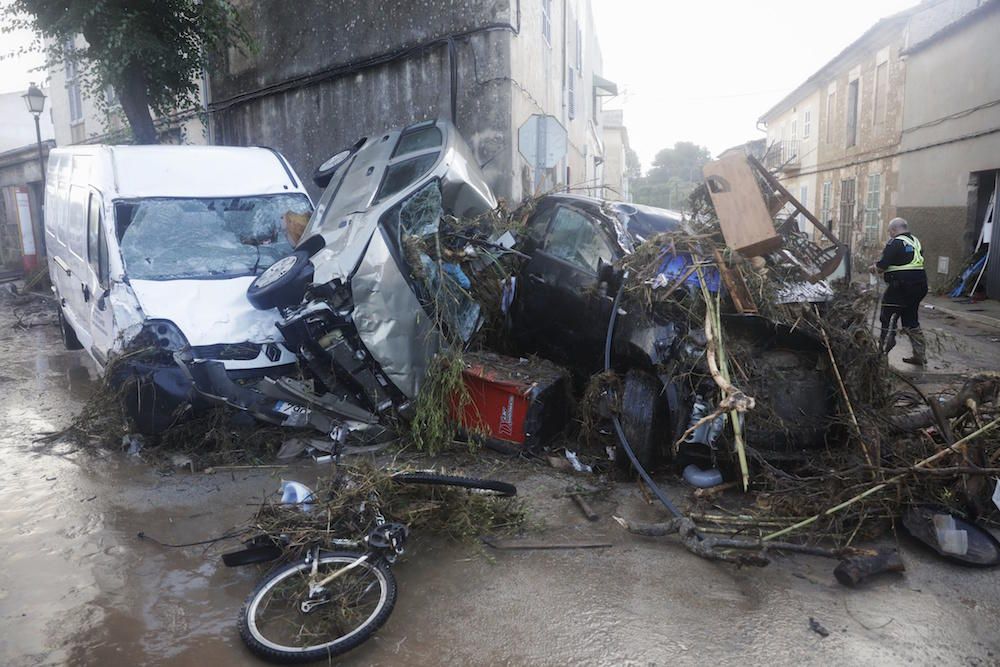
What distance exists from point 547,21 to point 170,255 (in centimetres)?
1001

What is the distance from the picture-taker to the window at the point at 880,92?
20.2 m

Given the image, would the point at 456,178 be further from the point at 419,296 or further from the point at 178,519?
the point at 178,519

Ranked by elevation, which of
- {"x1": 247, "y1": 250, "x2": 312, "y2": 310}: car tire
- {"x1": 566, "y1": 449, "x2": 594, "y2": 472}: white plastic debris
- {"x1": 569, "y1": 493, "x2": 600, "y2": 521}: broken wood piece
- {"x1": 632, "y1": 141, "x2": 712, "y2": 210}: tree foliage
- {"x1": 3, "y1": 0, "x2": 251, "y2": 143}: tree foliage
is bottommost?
{"x1": 569, "y1": 493, "x2": 600, "y2": 521}: broken wood piece

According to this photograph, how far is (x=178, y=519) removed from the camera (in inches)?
177

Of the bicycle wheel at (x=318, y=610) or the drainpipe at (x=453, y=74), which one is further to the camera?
the drainpipe at (x=453, y=74)

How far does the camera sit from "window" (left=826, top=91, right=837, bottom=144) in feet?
83.3

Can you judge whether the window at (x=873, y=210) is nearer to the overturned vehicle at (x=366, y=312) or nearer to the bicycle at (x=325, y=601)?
the overturned vehicle at (x=366, y=312)

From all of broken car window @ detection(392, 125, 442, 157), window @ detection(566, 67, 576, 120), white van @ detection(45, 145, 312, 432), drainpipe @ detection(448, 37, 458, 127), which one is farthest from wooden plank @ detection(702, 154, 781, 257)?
window @ detection(566, 67, 576, 120)

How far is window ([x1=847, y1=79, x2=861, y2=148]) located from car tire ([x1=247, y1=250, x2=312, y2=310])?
72.6 feet

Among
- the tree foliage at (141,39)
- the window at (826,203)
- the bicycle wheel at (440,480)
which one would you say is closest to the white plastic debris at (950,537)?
the bicycle wheel at (440,480)

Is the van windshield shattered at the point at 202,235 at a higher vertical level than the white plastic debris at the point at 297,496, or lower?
higher

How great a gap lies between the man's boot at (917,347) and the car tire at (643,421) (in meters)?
3.01

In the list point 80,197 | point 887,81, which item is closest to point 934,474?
point 80,197

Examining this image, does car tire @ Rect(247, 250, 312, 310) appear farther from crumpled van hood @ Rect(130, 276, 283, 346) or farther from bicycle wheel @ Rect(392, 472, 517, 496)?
bicycle wheel @ Rect(392, 472, 517, 496)
